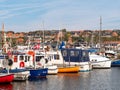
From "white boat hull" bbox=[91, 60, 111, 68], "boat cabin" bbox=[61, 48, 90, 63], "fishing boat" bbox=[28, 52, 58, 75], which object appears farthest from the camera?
"white boat hull" bbox=[91, 60, 111, 68]

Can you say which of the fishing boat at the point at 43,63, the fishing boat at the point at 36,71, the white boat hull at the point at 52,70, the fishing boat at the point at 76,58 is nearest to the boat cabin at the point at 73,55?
the fishing boat at the point at 76,58

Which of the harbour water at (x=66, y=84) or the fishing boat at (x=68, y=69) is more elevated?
the fishing boat at (x=68, y=69)

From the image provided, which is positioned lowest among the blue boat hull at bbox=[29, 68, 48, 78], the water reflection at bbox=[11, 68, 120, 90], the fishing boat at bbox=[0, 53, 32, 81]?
the water reflection at bbox=[11, 68, 120, 90]

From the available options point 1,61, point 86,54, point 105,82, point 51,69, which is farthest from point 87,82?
point 86,54

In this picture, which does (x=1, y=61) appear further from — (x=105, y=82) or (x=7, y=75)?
(x=105, y=82)

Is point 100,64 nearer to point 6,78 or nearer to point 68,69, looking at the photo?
point 68,69

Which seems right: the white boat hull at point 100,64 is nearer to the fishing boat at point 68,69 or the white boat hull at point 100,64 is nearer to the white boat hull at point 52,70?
the fishing boat at point 68,69

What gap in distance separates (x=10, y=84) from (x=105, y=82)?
39.3 ft

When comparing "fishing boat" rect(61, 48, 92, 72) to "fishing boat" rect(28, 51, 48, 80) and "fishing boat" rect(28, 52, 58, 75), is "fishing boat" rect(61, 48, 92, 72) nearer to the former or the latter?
"fishing boat" rect(28, 52, 58, 75)

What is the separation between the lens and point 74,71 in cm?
→ 5688

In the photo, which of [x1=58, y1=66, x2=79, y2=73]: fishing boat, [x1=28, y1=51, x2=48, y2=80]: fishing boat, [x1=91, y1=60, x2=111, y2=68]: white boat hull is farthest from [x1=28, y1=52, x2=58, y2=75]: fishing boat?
[x1=91, y1=60, x2=111, y2=68]: white boat hull

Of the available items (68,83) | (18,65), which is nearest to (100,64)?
(18,65)

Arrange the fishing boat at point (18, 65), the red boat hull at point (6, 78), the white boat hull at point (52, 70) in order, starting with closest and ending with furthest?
the red boat hull at point (6, 78), the fishing boat at point (18, 65), the white boat hull at point (52, 70)

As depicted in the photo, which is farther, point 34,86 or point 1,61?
point 1,61
